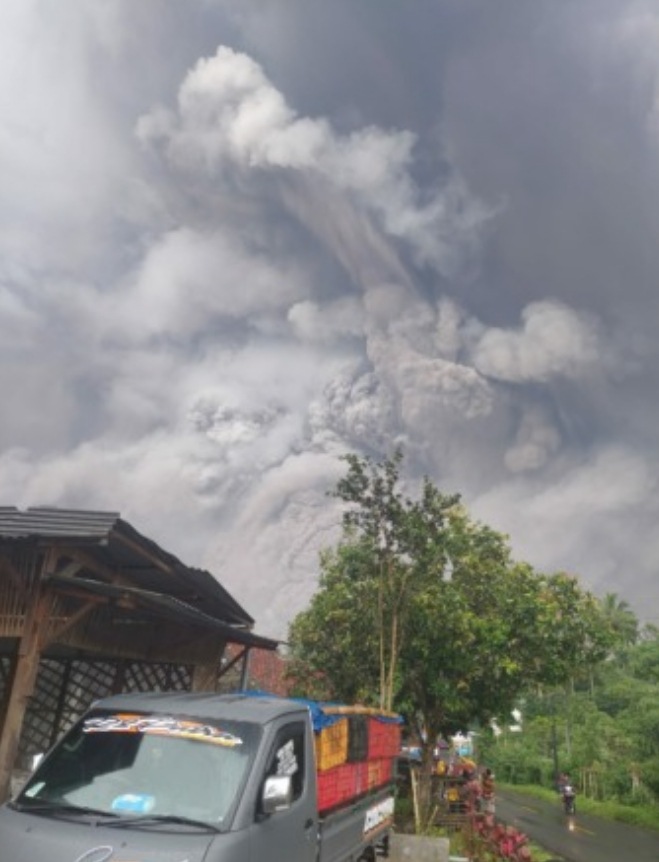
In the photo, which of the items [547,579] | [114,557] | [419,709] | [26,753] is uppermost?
[547,579]

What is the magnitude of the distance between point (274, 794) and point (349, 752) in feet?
10.8

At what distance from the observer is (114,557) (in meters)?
14.4

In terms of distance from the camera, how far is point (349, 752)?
817cm

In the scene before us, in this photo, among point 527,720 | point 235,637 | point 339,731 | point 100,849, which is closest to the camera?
point 100,849

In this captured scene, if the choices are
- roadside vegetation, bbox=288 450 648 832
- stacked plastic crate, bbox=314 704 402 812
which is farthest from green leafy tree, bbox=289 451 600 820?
stacked plastic crate, bbox=314 704 402 812

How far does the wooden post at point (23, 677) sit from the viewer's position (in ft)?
33.4

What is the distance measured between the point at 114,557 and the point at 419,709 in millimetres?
13942

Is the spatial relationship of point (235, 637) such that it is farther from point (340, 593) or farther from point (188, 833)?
point (188, 833)

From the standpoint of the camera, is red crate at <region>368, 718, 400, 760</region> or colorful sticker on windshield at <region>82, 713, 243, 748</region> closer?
colorful sticker on windshield at <region>82, 713, 243, 748</region>

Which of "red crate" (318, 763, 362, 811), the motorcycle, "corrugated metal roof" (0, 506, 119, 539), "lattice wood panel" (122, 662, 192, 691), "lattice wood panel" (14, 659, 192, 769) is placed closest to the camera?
"red crate" (318, 763, 362, 811)

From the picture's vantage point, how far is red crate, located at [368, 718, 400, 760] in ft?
31.4

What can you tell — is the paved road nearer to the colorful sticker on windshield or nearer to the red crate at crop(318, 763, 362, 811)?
the red crate at crop(318, 763, 362, 811)

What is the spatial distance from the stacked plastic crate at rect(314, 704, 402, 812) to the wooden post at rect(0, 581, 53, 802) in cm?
480

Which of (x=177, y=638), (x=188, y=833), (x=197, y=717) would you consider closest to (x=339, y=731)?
(x=197, y=717)
